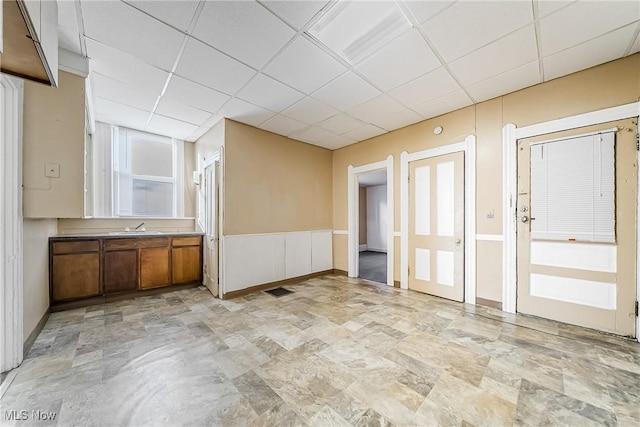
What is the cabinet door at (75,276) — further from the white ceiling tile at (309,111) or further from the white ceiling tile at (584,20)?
the white ceiling tile at (584,20)

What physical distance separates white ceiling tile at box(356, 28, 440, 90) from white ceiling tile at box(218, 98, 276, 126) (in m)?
1.62

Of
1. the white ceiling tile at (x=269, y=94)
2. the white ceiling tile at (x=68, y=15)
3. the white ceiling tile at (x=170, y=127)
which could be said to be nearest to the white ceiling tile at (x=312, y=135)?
the white ceiling tile at (x=269, y=94)

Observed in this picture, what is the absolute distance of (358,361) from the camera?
203 centimetres

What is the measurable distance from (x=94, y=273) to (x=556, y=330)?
5.81 m

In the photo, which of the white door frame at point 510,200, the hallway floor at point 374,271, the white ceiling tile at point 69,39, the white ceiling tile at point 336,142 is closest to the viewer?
the white ceiling tile at point 69,39

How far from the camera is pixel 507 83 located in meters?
2.85

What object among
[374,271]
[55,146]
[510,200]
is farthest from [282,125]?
[374,271]

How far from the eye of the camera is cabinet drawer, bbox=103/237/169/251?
3559mm

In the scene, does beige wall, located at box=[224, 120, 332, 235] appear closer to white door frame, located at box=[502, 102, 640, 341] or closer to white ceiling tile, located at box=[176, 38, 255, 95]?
white ceiling tile, located at box=[176, 38, 255, 95]

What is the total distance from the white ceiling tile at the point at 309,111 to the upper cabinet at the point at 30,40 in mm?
2349

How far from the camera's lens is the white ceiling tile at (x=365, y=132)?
4.22m

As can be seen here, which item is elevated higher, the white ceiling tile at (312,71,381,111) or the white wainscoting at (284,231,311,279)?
the white ceiling tile at (312,71,381,111)

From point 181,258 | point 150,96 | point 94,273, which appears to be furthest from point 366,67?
point 94,273

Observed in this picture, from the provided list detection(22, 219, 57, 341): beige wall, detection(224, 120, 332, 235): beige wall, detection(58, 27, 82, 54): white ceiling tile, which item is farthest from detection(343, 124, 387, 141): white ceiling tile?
detection(22, 219, 57, 341): beige wall
